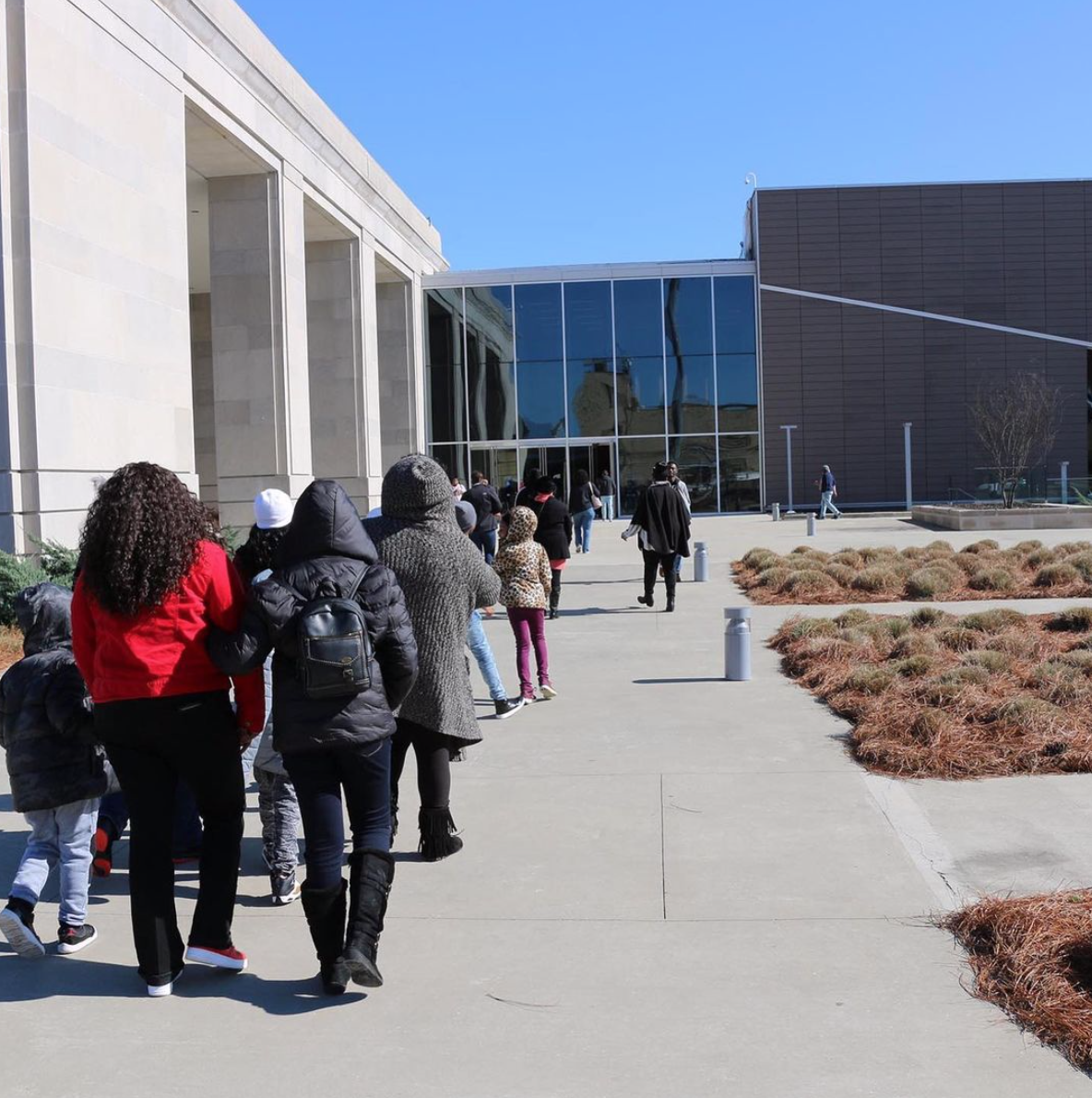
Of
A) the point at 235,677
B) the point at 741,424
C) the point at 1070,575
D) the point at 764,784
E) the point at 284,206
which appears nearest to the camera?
the point at 235,677

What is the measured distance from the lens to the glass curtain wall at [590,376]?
129 ft

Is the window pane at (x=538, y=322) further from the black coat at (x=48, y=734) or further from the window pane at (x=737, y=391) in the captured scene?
the black coat at (x=48, y=734)

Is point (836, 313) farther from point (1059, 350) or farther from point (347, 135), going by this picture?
point (347, 135)

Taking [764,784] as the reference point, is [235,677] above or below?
above

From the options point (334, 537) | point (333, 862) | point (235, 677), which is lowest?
point (333, 862)

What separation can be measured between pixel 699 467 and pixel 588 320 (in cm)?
597

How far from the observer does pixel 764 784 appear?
714 cm

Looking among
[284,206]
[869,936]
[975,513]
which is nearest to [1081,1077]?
[869,936]

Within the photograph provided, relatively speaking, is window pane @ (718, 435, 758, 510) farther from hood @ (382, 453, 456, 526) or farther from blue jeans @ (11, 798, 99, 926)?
blue jeans @ (11, 798, 99, 926)

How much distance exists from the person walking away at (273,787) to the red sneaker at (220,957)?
0.87m

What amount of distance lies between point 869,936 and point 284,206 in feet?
71.8

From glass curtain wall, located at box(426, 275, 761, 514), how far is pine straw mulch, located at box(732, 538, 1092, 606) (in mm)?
20327

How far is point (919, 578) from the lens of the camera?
53.3ft

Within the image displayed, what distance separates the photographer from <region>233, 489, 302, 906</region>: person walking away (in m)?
5.48
